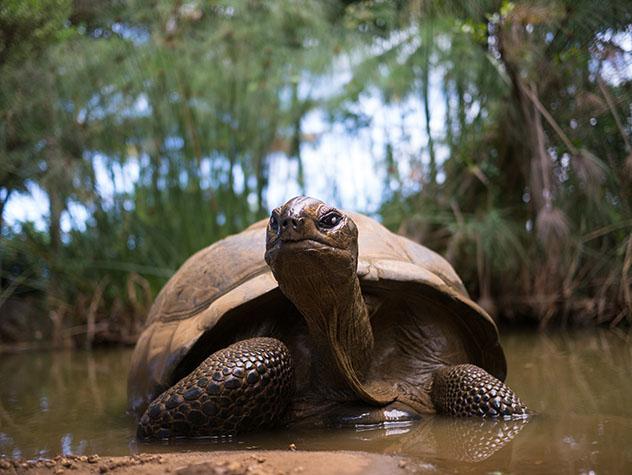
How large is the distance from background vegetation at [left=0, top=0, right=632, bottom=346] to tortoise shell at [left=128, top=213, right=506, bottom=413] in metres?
2.70

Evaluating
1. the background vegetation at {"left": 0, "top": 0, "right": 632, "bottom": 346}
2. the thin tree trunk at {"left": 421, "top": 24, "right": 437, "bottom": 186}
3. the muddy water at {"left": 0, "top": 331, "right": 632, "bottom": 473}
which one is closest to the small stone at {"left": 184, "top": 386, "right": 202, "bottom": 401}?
the muddy water at {"left": 0, "top": 331, "right": 632, "bottom": 473}

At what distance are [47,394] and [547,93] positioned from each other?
437 cm

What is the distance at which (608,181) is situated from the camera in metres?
5.12

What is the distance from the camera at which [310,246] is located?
1.99 meters

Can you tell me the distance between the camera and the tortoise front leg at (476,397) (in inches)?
91.1

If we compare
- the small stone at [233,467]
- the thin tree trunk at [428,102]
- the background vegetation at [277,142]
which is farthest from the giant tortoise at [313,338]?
the thin tree trunk at [428,102]

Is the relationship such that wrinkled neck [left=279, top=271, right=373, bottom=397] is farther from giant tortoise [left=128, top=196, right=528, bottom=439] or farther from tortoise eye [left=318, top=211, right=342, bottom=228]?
tortoise eye [left=318, top=211, right=342, bottom=228]

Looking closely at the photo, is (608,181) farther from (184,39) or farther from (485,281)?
(184,39)

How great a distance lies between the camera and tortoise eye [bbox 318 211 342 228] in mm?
2033

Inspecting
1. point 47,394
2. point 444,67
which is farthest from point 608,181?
point 47,394

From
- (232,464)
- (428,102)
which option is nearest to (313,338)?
(232,464)

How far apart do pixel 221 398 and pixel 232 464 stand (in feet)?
2.44

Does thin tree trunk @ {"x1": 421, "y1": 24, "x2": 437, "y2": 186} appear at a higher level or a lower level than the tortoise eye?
higher

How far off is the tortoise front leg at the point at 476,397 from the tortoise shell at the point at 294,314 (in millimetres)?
211
